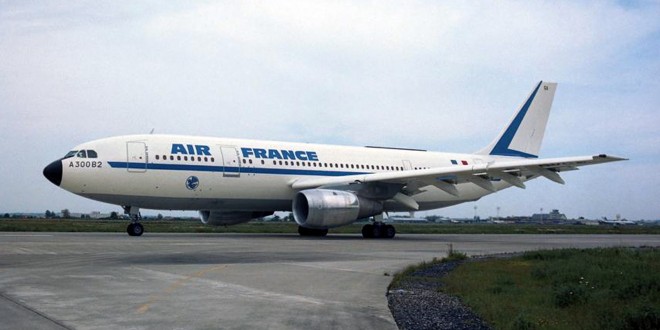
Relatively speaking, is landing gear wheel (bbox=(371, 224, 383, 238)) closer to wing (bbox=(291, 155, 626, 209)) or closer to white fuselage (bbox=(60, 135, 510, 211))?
wing (bbox=(291, 155, 626, 209))

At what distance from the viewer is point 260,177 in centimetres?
2906

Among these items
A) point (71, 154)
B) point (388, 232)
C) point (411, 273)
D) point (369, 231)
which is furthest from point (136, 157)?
point (411, 273)

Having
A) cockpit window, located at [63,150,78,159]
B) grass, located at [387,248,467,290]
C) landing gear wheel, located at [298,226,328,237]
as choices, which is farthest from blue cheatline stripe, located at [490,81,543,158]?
cockpit window, located at [63,150,78,159]

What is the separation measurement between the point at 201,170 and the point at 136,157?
253cm

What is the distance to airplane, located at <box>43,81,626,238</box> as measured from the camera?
25906 millimetres

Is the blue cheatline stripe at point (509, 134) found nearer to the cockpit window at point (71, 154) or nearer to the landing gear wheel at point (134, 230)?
the landing gear wheel at point (134, 230)

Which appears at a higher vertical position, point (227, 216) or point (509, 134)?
point (509, 134)

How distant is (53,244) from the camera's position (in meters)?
20.0

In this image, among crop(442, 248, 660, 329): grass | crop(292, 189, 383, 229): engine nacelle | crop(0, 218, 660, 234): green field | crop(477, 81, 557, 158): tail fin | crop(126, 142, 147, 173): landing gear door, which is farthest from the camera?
crop(477, 81, 557, 158): tail fin

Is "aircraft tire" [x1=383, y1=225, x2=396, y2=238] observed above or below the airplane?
below

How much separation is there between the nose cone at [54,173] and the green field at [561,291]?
1509cm

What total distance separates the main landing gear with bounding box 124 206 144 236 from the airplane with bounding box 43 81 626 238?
38 mm

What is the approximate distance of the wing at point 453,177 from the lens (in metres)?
26.7

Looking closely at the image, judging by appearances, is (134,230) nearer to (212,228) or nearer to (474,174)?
(212,228)
